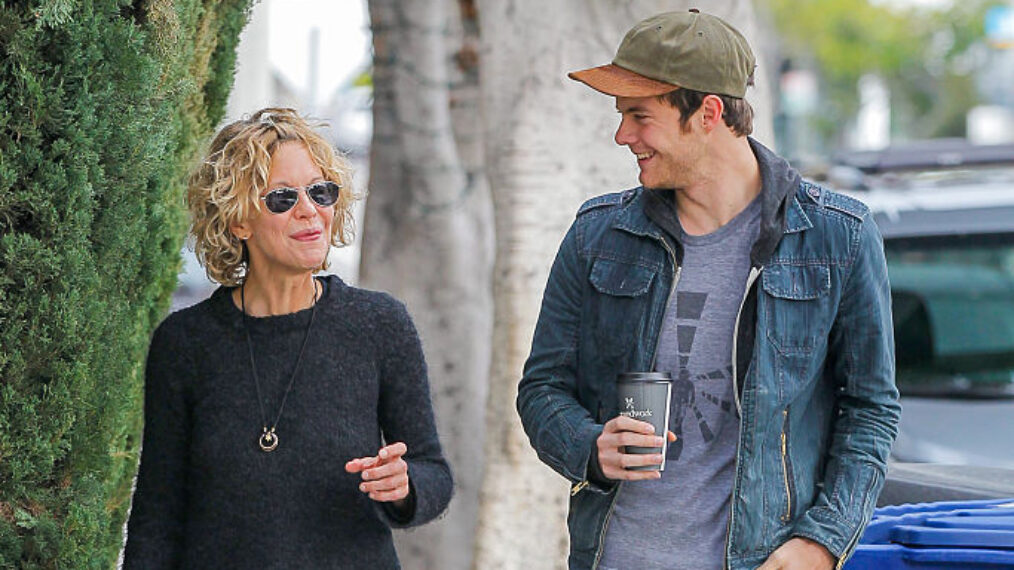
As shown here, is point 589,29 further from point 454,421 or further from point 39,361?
point 39,361

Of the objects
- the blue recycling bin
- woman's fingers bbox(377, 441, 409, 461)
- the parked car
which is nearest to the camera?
woman's fingers bbox(377, 441, 409, 461)

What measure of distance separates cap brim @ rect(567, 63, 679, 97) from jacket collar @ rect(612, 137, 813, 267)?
24 cm

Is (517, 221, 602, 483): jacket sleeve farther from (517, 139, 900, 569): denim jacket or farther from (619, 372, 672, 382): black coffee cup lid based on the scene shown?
(619, 372, 672, 382): black coffee cup lid

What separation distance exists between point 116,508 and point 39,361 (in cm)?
101

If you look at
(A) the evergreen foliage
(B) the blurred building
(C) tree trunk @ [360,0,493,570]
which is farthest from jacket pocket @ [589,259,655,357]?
(B) the blurred building

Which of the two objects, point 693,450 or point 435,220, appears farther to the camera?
point 435,220

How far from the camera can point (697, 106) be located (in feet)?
10.5

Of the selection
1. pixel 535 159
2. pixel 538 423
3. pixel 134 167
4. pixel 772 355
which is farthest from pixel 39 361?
pixel 535 159

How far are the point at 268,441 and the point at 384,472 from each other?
11.3 inches

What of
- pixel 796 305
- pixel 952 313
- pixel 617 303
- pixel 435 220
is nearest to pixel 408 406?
pixel 617 303

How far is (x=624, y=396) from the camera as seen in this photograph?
9.66ft

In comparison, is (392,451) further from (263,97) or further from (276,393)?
(263,97)

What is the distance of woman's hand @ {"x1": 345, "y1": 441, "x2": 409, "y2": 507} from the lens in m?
3.03

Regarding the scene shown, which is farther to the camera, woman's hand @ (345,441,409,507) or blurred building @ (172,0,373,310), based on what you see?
blurred building @ (172,0,373,310)
